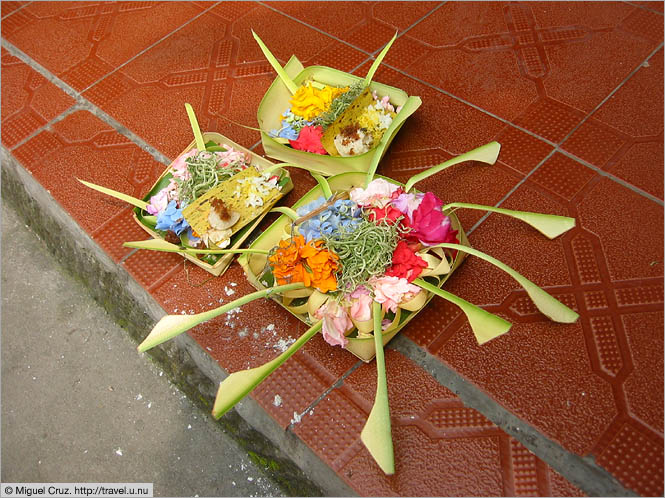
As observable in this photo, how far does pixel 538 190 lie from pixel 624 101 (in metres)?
0.44

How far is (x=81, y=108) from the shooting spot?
77.7 inches

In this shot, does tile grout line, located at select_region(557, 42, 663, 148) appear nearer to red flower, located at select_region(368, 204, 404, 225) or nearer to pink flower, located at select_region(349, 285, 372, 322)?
red flower, located at select_region(368, 204, 404, 225)

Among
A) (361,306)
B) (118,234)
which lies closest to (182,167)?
(118,234)

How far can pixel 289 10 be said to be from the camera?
7.06 feet

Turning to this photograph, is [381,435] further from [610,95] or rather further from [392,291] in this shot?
[610,95]

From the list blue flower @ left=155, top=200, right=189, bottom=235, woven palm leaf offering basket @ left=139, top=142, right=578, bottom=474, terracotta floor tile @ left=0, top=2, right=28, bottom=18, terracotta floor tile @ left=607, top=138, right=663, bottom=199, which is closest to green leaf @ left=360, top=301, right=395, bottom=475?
woven palm leaf offering basket @ left=139, top=142, right=578, bottom=474

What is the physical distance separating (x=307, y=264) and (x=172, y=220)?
18.0 inches

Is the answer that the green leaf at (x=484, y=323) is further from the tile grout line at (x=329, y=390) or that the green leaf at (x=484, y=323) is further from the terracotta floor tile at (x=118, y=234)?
the terracotta floor tile at (x=118, y=234)

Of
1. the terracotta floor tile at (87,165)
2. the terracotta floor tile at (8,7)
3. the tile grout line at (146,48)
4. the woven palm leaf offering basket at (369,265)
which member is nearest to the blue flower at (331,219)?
the woven palm leaf offering basket at (369,265)

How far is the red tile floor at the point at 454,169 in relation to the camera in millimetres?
1171

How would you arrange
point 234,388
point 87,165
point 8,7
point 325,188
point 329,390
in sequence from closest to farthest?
1. point 234,388
2. point 329,390
3. point 325,188
4. point 87,165
5. point 8,7

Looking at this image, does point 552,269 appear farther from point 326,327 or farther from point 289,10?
point 289,10

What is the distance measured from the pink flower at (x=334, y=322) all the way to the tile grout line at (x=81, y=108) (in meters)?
0.82

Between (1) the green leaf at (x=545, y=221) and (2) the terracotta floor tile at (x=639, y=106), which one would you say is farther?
(2) the terracotta floor tile at (x=639, y=106)
